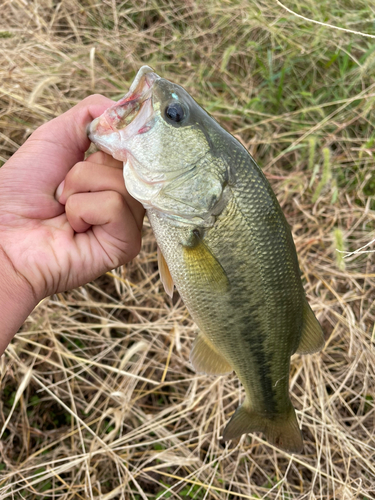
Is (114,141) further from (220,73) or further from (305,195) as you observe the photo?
(220,73)

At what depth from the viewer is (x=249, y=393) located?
1.98 meters

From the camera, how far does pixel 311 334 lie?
1909 millimetres

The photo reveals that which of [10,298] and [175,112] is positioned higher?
[175,112]

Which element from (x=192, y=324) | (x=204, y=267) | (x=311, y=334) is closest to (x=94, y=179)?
(x=204, y=267)

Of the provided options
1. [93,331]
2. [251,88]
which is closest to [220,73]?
[251,88]

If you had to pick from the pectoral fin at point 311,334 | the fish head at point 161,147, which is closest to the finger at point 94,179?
the fish head at point 161,147

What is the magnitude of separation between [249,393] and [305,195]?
190 centimetres

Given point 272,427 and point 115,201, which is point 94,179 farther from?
point 272,427

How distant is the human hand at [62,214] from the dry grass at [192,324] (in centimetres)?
98

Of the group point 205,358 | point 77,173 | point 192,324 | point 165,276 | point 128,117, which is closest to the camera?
point 128,117

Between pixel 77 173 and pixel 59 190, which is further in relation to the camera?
pixel 59 190

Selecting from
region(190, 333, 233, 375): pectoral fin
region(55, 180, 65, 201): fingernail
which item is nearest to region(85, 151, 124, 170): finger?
region(55, 180, 65, 201): fingernail

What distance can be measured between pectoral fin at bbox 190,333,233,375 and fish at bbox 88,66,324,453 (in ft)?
0.79

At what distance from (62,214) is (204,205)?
0.79 m
